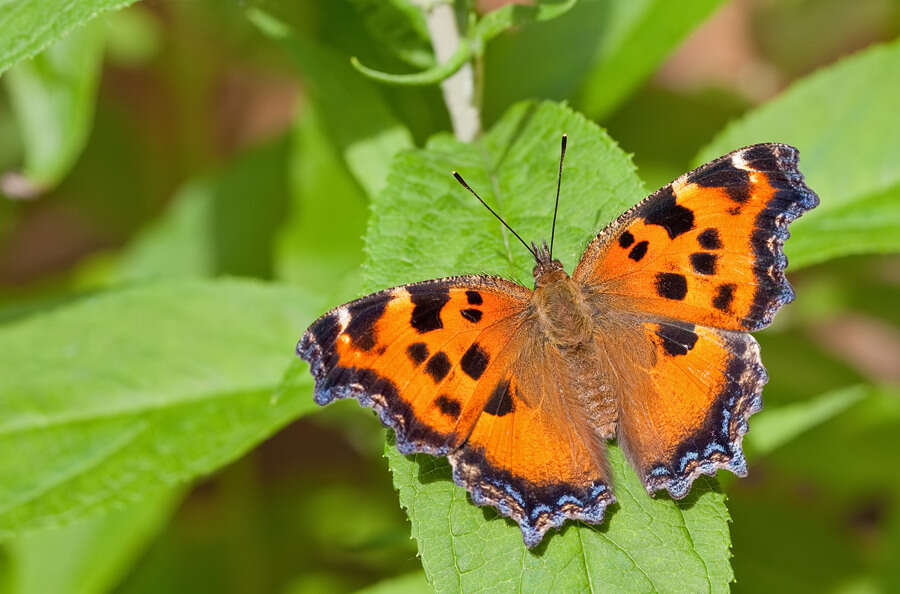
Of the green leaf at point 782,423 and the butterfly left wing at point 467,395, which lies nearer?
the butterfly left wing at point 467,395

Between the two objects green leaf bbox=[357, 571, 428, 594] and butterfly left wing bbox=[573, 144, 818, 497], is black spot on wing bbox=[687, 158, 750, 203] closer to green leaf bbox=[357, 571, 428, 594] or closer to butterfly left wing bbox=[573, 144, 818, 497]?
butterfly left wing bbox=[573, 144, 818, 497]

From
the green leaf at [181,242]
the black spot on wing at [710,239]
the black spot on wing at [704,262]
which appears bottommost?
the black spot on wing at [704,262]

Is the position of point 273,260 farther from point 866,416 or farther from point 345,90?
point 866,416

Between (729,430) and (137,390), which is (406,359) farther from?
(137,390)

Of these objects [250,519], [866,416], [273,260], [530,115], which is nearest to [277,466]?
[250,519]

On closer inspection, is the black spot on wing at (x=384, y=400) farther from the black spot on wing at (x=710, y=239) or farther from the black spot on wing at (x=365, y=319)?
the black spot on wing at (x=710, y=239)

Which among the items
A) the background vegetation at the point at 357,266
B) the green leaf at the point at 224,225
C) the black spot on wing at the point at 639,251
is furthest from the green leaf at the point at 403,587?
the green leaf at the point at 224,225

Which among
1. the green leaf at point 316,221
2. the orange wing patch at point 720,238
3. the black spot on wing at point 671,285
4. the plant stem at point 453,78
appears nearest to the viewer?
the orange wing patch at point 720,238

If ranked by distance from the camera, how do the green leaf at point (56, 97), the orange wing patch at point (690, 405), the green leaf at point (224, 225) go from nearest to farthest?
the orange wing patch at point (690, 405) < the green leaf at point (56, 97) < the green leaf at point (224, 225)
